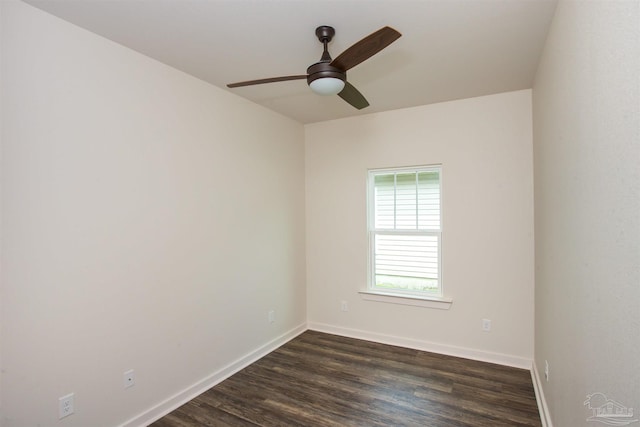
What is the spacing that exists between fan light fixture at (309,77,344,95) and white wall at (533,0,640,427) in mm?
1145

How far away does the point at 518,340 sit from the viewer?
3160 millimetres

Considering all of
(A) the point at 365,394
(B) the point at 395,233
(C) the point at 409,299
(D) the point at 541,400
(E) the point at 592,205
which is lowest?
(A) the point at 365,394

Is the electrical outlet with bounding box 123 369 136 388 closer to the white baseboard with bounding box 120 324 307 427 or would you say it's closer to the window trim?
the white baseboard with bounding box 120 324 307 427

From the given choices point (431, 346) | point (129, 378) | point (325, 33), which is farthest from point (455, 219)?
point (129, 378)

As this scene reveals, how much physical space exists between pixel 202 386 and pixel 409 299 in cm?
224

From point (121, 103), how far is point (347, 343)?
10.5 ft

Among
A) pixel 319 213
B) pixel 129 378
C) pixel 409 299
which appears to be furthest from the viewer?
pixel 319 213

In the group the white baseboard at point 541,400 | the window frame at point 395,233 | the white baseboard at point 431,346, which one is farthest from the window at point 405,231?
the white baseboard at point 541,400

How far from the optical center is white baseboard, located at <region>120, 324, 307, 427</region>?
2361mm

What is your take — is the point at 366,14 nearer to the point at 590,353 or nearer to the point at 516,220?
the point at 590,353

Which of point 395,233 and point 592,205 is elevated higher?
point 592,205

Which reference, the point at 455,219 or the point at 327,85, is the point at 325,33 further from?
the point at 455,219

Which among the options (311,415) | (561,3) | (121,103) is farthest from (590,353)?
(121,103)

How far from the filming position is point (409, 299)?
366 cm
